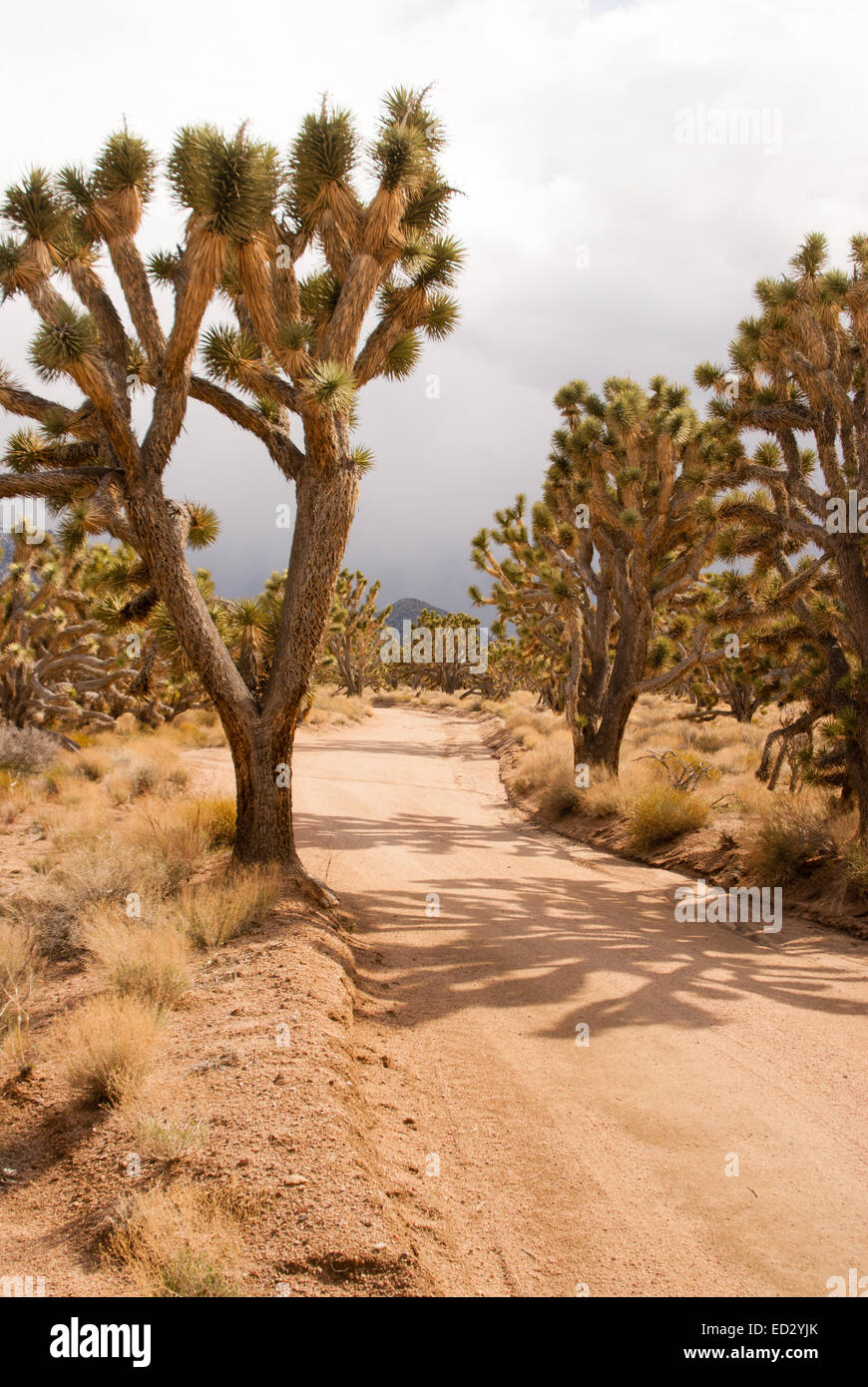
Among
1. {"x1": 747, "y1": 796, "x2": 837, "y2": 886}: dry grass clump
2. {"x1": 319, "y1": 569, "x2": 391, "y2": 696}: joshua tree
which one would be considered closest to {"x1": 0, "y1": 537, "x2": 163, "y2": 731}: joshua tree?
{"x1": 747, "y1": 796, "x2": 837, "y2": 886}: dry grass clump

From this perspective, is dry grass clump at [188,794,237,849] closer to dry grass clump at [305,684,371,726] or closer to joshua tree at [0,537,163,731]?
joshua tree at [0,537,163,731]

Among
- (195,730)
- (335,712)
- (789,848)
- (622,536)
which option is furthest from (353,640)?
(789,848)

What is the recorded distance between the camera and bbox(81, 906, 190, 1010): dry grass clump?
183 inches

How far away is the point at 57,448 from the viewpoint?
7.18 metres

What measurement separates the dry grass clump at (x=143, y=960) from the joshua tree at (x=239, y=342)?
2.11 meters

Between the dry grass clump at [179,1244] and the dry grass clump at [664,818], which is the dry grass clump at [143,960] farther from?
the dry grass clump at [664,818]

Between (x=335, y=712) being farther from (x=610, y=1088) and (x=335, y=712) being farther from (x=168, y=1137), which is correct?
(x=168, y=1137)

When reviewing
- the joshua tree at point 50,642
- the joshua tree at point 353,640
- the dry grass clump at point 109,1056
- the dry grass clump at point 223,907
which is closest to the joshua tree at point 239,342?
the dry grass clump at point 223,907

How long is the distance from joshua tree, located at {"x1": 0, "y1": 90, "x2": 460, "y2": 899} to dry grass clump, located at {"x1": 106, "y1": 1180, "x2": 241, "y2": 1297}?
444 centimetres

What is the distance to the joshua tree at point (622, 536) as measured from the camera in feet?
43.5

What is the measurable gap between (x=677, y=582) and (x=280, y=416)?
8.60 metres

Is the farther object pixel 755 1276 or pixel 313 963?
pixel 313 963
